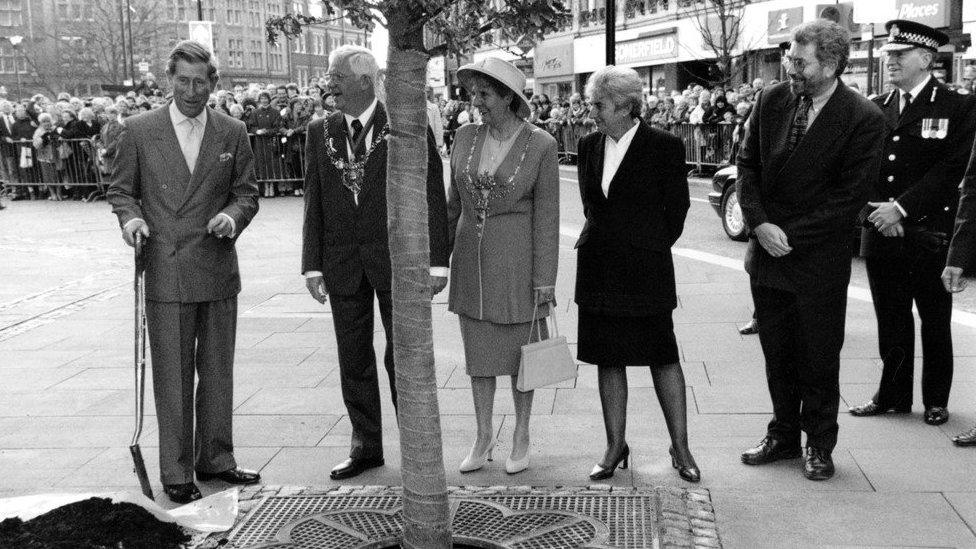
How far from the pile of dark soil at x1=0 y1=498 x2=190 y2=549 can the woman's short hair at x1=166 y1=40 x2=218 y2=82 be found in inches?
72.2

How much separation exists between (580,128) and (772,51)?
13.1 metres

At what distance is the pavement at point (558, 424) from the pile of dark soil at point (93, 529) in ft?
2.54

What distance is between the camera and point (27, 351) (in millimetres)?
7836

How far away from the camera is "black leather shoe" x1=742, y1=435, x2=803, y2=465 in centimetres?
493

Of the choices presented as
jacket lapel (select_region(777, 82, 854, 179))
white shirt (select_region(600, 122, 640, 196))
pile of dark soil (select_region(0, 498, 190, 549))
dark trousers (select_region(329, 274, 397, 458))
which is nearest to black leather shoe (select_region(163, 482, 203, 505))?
pile of dark soil (select_region(0, 498, 190, 549))

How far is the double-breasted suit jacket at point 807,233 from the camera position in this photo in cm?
472

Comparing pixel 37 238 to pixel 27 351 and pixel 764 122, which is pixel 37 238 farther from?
pixel 764 122

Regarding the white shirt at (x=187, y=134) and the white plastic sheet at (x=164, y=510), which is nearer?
the white plastic sheet at (x=164, y=510)

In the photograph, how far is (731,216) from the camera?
12945 millimetres

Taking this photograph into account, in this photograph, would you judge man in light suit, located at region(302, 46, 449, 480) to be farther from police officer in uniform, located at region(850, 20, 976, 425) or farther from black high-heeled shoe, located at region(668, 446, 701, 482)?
police officer in uniform, located at region(850, 20, 976, 425)

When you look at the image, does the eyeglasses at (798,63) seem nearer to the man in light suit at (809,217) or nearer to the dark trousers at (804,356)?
the man in light suit at (809,217)

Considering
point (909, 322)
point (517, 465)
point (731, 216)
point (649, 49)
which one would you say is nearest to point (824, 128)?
point (909, 322)

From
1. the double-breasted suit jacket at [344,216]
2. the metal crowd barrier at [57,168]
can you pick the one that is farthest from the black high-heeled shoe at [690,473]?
the metal crowd barrier at [57,168]

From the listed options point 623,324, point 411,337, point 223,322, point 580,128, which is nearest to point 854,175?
point 623,324
